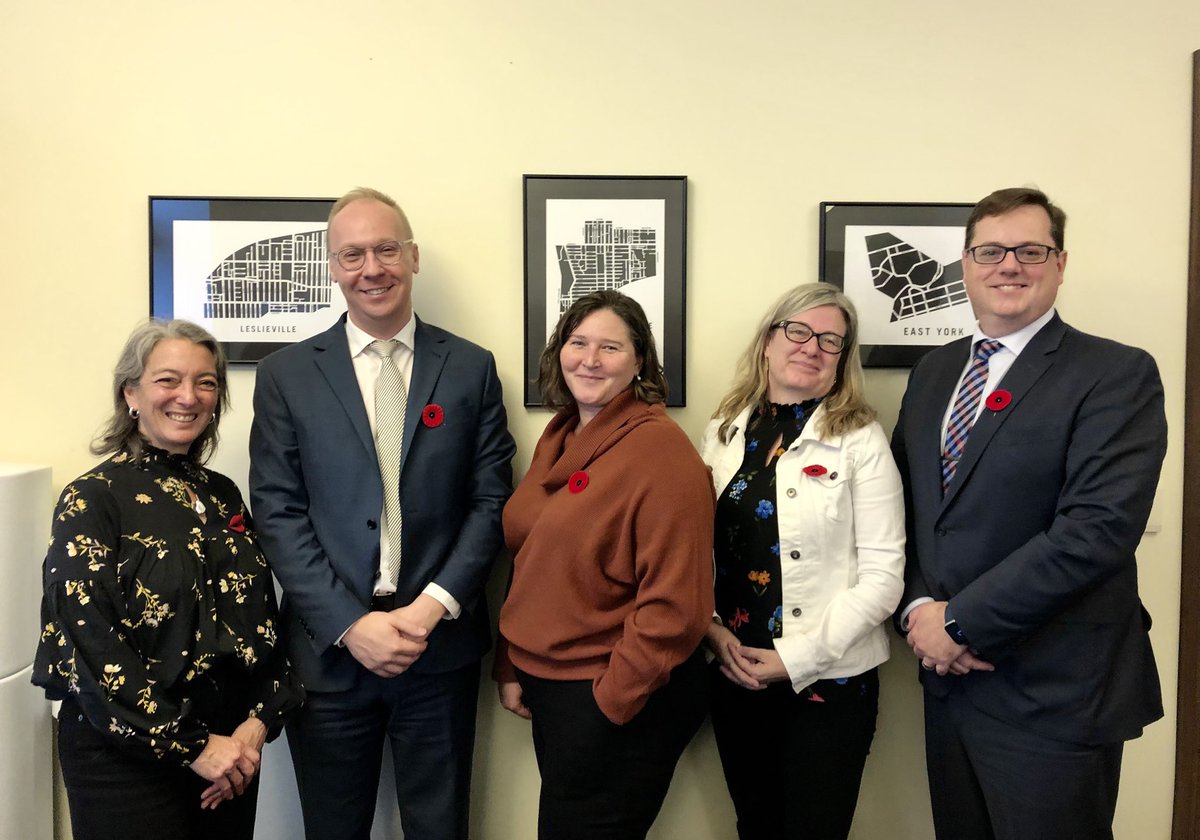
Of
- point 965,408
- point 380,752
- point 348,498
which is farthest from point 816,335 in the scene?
point 380,752

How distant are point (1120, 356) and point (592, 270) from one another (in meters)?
1.31

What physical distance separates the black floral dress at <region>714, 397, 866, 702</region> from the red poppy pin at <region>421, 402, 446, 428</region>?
73cm

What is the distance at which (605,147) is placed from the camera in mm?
2027

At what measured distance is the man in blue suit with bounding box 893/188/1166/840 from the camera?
56.7 inches

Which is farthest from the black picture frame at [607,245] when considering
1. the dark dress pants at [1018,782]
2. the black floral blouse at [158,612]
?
the dark dress pants at [1018,782]

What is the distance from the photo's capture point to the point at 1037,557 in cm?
144

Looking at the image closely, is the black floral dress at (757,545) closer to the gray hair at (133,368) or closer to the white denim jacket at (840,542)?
the white denim jacket at (840,542)

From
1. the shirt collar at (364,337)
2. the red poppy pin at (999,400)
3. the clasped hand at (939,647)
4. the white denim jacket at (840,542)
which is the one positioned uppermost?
the shirt collar at (364,337)

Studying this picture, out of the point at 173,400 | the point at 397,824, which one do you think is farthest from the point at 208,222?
the point at 397,824

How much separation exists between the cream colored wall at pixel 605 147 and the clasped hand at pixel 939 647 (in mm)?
556

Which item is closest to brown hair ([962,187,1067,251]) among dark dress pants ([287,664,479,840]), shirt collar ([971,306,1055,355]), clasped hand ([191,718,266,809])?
shirt collar ([971,306,1055,355])

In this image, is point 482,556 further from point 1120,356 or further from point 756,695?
point 1120,356

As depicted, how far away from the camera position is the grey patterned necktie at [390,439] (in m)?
1.68

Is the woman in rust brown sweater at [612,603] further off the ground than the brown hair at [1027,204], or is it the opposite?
the brown hair at [1027,204]
